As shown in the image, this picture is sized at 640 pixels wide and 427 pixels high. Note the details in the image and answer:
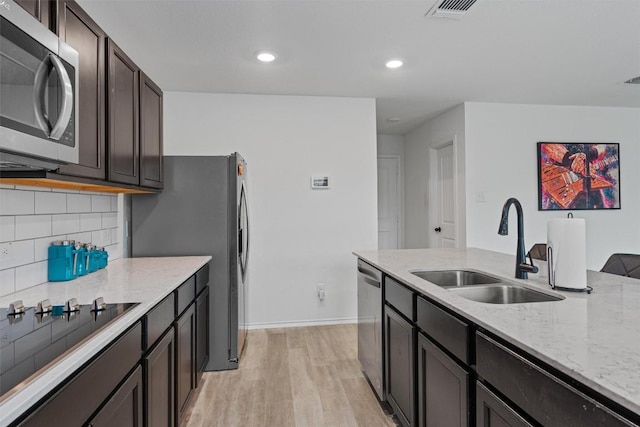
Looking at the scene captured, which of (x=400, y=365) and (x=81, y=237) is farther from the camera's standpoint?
(x=81, y=237)

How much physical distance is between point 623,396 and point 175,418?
187 centimetres

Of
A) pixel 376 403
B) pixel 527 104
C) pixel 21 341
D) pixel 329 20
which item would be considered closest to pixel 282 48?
pixel 329 20

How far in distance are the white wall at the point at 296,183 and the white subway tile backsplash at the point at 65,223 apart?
1682 mm

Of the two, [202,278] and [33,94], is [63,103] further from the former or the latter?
[202,278]

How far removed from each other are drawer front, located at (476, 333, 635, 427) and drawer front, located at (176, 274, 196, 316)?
148cm

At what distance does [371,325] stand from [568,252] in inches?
50.8

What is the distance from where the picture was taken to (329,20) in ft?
7.55

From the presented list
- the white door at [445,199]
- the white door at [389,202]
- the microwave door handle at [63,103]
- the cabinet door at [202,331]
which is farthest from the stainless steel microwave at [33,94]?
the white door at [389,202]

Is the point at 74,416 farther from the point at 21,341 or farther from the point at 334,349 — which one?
the point at 334,349

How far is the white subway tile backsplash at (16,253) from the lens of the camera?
157 cm

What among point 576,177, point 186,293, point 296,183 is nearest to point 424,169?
point 576,177

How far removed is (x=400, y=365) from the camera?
189 cm

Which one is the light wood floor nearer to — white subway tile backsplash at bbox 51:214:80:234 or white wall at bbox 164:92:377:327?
white wall at bbox 164:92:377:327

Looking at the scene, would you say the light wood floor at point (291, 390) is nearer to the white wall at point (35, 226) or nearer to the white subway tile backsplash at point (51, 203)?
the white wall at point (35, 226)
